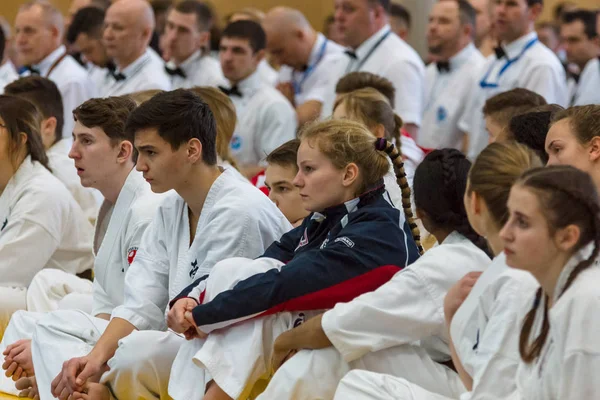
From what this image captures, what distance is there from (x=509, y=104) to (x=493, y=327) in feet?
5.96

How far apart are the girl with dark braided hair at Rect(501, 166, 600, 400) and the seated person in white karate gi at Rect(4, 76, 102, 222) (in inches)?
125

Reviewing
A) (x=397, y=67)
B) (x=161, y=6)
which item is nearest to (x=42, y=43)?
(x=161, y=6)

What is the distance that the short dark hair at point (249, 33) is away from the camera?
670 centimetres

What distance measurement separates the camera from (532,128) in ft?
11.5

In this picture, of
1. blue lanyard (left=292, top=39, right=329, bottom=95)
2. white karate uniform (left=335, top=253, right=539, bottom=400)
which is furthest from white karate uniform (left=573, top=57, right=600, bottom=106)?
white karate uniform (left=335, top=253, right=539, bottom=400)

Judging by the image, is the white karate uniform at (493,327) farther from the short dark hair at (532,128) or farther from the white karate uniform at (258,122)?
the white karate uniform at (258,122)

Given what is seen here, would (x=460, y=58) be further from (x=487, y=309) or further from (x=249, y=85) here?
(x=487, y=309)

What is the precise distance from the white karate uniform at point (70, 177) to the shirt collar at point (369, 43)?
211 centimetres

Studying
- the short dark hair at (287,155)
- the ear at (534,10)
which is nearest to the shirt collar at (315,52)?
the ear at (534,10)

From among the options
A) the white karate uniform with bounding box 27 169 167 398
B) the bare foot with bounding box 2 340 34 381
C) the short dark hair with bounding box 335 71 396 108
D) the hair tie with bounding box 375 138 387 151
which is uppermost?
the hair tie with bounding box 375 138 387 151

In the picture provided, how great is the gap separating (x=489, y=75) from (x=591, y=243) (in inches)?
174

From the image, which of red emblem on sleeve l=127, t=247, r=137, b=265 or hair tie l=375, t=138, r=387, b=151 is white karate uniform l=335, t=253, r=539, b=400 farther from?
red emblem on sleeve l=127, t=247, r=137, b=265

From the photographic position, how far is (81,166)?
12.9ft

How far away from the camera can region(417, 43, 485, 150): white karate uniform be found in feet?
22.8
